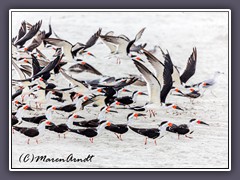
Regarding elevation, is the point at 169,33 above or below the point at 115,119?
above

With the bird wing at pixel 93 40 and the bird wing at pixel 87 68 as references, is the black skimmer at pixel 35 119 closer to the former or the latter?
the bird wing at pixel 87 68

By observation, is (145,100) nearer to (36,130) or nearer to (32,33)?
(36,130)

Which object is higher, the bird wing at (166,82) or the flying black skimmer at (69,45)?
the flying black skimmer at (69,45)

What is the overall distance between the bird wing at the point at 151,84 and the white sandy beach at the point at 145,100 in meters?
0.03

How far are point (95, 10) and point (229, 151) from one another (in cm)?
105

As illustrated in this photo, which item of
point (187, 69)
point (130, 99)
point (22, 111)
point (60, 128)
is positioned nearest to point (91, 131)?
point (60, 128)

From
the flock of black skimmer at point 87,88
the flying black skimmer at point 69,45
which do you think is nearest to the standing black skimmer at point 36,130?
the flock of black skimmer at point 87,88

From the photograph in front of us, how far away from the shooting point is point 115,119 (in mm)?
1707

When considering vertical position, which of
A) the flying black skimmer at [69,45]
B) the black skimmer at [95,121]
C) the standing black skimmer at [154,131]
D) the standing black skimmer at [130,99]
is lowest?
the standing black skimmer at [154,131]

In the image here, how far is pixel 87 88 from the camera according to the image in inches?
67.5

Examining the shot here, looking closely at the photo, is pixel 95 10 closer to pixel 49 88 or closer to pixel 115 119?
pixel 49 88

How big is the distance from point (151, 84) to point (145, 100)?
0.30 ft

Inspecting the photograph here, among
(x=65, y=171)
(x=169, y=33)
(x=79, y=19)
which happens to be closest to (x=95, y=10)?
(x=79, y=19)

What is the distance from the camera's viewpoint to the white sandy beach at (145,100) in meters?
1.70
